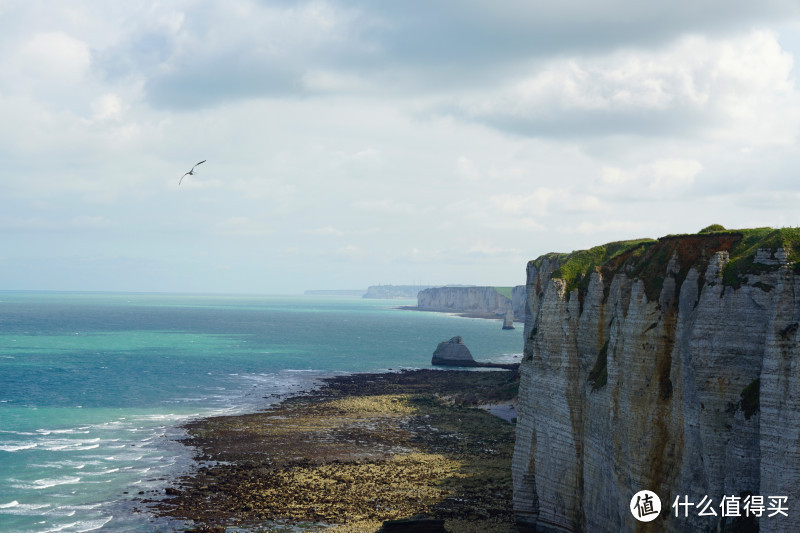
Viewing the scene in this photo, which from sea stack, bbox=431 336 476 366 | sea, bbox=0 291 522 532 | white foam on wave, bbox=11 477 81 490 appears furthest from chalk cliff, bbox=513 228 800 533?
sea stack, bbox=431 336 476 366

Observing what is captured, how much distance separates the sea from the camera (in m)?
36.0

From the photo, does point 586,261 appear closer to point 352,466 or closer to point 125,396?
point 352,466

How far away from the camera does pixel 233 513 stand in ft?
109

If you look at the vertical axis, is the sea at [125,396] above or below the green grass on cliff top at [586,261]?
below

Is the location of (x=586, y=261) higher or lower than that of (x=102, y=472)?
higher

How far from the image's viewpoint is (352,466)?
42531 mm

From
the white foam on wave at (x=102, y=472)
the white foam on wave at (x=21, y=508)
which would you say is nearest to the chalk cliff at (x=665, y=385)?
the white foam on wave at (x=21, y=508)

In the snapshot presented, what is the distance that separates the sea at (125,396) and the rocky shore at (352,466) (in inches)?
109

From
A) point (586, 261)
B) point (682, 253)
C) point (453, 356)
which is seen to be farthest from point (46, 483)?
point (453, 356)

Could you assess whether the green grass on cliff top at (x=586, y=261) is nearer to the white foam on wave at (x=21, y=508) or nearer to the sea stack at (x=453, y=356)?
the white foam on wave at (x=21, y=508)

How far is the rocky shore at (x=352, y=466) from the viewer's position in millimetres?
32688

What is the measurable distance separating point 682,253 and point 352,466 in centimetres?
2758

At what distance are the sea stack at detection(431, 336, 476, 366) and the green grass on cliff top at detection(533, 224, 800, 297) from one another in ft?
253

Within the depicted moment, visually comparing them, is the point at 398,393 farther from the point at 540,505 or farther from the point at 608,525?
the point at 608,525
